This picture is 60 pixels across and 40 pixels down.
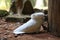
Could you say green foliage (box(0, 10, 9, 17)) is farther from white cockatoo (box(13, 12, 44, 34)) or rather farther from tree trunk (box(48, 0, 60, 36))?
tree trunk (box(48, 0, 60, 36))

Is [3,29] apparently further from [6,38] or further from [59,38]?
[59,38]

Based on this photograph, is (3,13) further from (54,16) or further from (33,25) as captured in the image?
(54,16)

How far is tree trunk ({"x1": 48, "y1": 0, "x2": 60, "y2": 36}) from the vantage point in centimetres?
376

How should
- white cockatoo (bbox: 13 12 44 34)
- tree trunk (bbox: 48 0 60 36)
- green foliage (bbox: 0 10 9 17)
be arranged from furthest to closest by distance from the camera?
green foliage (bbox: 0 10 9 17) → white cockatoo (bbox: 13 12 44 34) → tree trunk (bbox: 48 0 60 36)

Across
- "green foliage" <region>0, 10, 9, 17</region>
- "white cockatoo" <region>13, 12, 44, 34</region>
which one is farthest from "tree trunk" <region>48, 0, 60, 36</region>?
"green foliage" <region>0, 10, 9, 17</region>

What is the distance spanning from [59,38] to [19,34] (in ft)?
2.78

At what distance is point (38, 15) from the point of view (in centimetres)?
392

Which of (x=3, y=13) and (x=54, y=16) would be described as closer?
(x=54, y=16)

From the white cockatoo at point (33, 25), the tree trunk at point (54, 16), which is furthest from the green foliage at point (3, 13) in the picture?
the tree trunk at point (54, 16)


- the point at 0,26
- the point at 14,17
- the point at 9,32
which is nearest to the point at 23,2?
the point at 14,17

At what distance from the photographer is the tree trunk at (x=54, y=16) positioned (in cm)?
376

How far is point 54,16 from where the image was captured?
3826 mm

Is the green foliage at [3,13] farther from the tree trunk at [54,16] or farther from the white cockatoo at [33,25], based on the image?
the tree trunk at [54,16]

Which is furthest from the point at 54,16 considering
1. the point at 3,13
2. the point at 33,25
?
the point at 3,13
